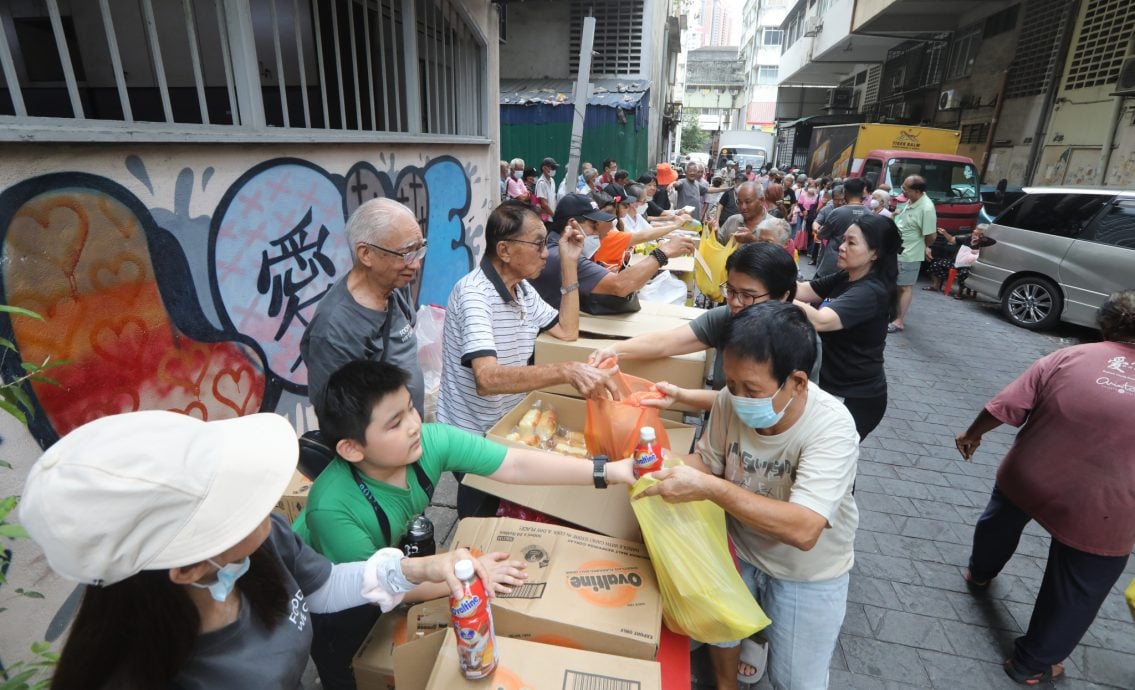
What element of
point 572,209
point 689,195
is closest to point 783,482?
point 572,209

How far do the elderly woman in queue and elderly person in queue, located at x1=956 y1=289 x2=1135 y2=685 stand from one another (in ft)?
3.33

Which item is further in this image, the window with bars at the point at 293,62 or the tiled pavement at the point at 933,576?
the window with bars at the point at 293,62

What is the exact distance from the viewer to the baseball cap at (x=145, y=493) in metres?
0.88

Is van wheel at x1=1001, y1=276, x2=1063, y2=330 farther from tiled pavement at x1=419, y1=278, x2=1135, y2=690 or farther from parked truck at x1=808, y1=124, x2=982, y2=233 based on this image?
tiled pavement at x1=419, y1=278, x2=1135, y2=690

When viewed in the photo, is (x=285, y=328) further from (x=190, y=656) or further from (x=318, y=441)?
(x=190, y=656)

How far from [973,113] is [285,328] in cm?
1957

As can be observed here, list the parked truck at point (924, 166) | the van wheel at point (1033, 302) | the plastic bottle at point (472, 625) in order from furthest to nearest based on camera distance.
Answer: the parked truck at point (924, 166), the van wheel at point (1033, 302), the plastic bottle at point (472, 625)

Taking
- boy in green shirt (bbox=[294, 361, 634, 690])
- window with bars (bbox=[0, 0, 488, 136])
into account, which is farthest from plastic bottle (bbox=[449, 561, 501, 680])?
window with bars (bbox=[0, 0, 488, 136])

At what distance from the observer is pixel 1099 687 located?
2568mm

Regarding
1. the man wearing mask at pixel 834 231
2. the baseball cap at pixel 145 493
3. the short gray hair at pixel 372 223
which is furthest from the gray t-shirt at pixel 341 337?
the man wearing mask at pixel 834 231

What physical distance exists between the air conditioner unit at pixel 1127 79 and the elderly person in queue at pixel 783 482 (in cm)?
1345

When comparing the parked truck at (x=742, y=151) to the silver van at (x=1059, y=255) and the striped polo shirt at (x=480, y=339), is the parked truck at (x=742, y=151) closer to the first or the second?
the silver van at (x=1059, y=255)

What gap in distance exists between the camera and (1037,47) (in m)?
13.4

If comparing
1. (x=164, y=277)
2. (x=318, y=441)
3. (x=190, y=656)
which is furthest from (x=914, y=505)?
(x=164, y=277)
